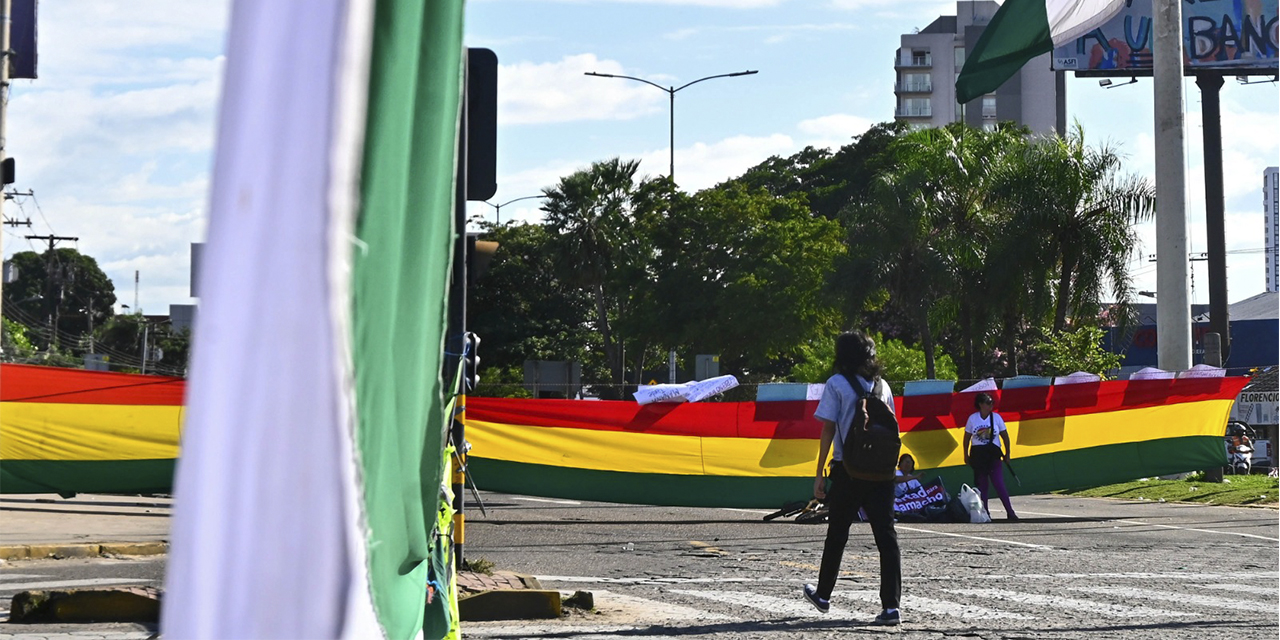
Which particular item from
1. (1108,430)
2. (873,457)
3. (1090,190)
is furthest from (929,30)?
(873,457)

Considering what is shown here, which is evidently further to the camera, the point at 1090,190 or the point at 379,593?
the point at 1090,190

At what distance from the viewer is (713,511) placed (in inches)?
696

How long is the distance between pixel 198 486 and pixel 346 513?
0.52ft

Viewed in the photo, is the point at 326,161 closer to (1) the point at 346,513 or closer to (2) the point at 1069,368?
(1) the point at 346,513

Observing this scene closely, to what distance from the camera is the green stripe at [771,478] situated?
16.3 meters

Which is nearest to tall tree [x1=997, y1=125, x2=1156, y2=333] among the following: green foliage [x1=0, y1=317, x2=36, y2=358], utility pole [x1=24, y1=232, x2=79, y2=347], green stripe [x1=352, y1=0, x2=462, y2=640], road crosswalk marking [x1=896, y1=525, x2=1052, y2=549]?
road crosswalk marking [x1=896, y1=525, x2=1052, y2=549]

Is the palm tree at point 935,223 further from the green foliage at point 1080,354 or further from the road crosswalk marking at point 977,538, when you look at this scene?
the road crosswalk marking at point 977,538

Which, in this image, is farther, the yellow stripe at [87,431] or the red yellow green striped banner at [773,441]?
the red yellow green striped banner at [773,441]

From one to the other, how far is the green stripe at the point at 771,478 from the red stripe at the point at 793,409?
52cm

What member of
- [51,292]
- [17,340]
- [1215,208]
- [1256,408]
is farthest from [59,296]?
[1256,408]

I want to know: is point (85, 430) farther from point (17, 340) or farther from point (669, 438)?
point (17, 340)

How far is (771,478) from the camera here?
56.6 feet

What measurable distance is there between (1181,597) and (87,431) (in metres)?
10.1

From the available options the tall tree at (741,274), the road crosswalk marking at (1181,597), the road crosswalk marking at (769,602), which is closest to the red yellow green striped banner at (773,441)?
the road crosswalk marking at (769,602)
